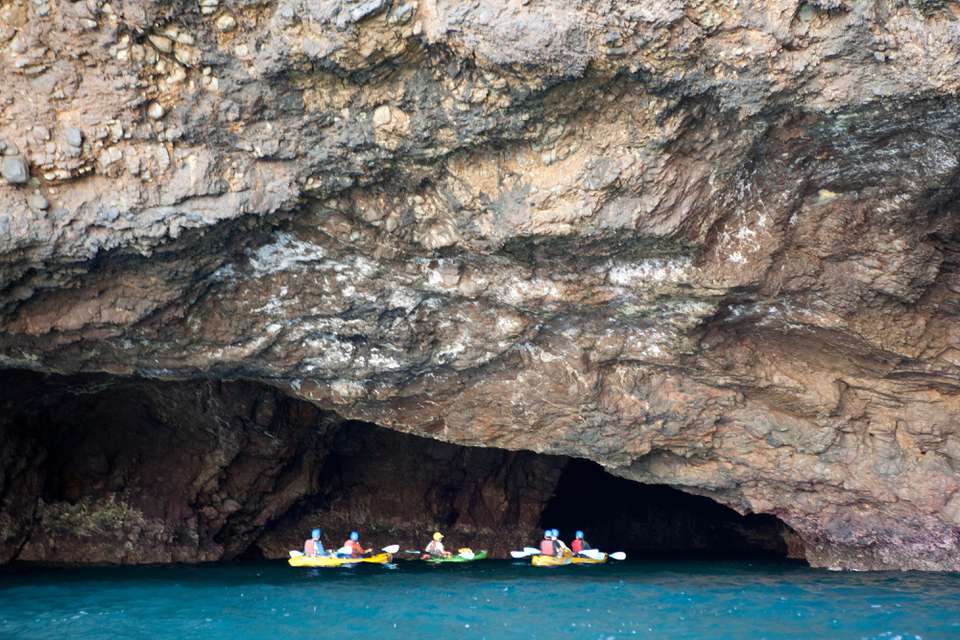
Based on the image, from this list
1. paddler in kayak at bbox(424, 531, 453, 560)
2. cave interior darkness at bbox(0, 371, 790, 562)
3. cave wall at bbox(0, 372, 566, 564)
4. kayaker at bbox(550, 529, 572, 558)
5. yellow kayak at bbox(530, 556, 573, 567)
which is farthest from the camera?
paddler in kayak at bbox(424, 531, 453, 560)

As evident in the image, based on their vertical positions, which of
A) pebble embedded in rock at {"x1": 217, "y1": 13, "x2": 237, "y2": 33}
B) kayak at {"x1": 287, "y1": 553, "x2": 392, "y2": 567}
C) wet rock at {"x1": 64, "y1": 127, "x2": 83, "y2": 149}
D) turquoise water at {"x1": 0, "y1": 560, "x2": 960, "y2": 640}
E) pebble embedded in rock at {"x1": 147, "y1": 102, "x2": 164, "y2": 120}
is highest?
pebble embedded in rock at {"x1": 217, "y1": 13, "x2": 237, "y2": 33}

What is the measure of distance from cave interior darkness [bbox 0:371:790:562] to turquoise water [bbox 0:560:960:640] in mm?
1422

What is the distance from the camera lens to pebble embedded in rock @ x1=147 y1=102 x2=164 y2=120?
9508 mm

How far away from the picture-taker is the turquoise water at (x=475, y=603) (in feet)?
36.5

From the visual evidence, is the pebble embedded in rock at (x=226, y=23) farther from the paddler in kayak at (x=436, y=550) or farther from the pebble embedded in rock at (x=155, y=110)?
the paddler in kayak at (x=436, y=550)

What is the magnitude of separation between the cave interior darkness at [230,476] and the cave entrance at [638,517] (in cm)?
84

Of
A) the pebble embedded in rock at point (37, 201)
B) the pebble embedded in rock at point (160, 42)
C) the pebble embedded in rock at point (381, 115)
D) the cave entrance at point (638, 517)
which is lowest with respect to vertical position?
the cave entrance at point (638, 517)

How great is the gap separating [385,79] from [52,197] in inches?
150

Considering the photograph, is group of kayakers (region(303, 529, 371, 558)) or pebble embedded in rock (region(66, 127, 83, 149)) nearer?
pebble embedded in rock (region(66, 127, 83, 149))

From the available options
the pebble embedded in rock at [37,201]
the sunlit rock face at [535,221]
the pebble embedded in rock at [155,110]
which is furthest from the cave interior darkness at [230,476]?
the pebble embedded in rock at [155,110]

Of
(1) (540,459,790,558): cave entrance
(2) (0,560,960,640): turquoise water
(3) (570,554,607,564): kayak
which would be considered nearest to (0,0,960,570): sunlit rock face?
(2) (0,560,960,640): turquoise water

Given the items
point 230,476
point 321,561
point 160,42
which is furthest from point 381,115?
point 230,476

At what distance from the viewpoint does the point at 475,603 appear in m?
13.1

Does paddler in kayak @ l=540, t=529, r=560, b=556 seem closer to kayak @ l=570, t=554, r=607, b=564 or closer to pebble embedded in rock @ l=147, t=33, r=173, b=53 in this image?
kayak @ l=570, t=554, r=607, b=564
